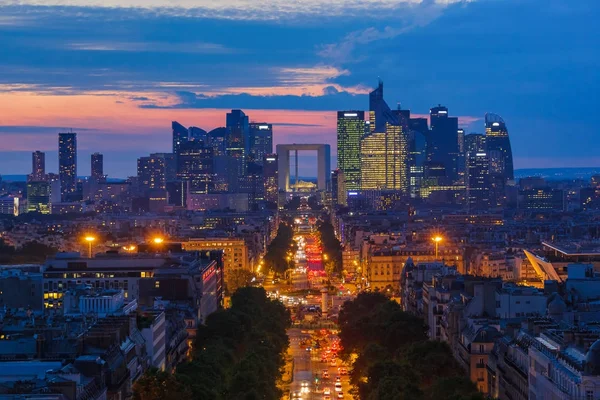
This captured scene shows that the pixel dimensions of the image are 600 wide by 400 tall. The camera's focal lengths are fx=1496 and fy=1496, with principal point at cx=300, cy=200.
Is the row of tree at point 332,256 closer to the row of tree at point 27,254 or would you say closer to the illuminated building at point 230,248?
the illuminated building at point 230,248

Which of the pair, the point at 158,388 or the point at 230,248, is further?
the point at 230,248

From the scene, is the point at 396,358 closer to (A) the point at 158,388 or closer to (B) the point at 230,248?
(A) the point at 158,388

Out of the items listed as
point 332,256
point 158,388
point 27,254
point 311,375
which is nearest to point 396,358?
point 311,375

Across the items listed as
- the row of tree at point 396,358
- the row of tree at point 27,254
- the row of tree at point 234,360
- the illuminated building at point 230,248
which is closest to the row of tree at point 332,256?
the illuminated building at point 230,248

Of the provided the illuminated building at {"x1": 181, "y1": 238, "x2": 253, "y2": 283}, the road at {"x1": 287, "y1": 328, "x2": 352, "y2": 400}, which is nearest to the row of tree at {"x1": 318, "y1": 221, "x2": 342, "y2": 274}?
the illuminated building at {"x1": 181, "y1": 238, "x2": 253, "y2": 283}

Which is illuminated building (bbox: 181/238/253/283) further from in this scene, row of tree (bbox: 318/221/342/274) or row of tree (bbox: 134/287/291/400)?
row of tree (bbox: 134/287/291/400)

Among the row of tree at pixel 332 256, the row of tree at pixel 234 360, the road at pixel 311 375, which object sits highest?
the row of tree at pixel 332 256
